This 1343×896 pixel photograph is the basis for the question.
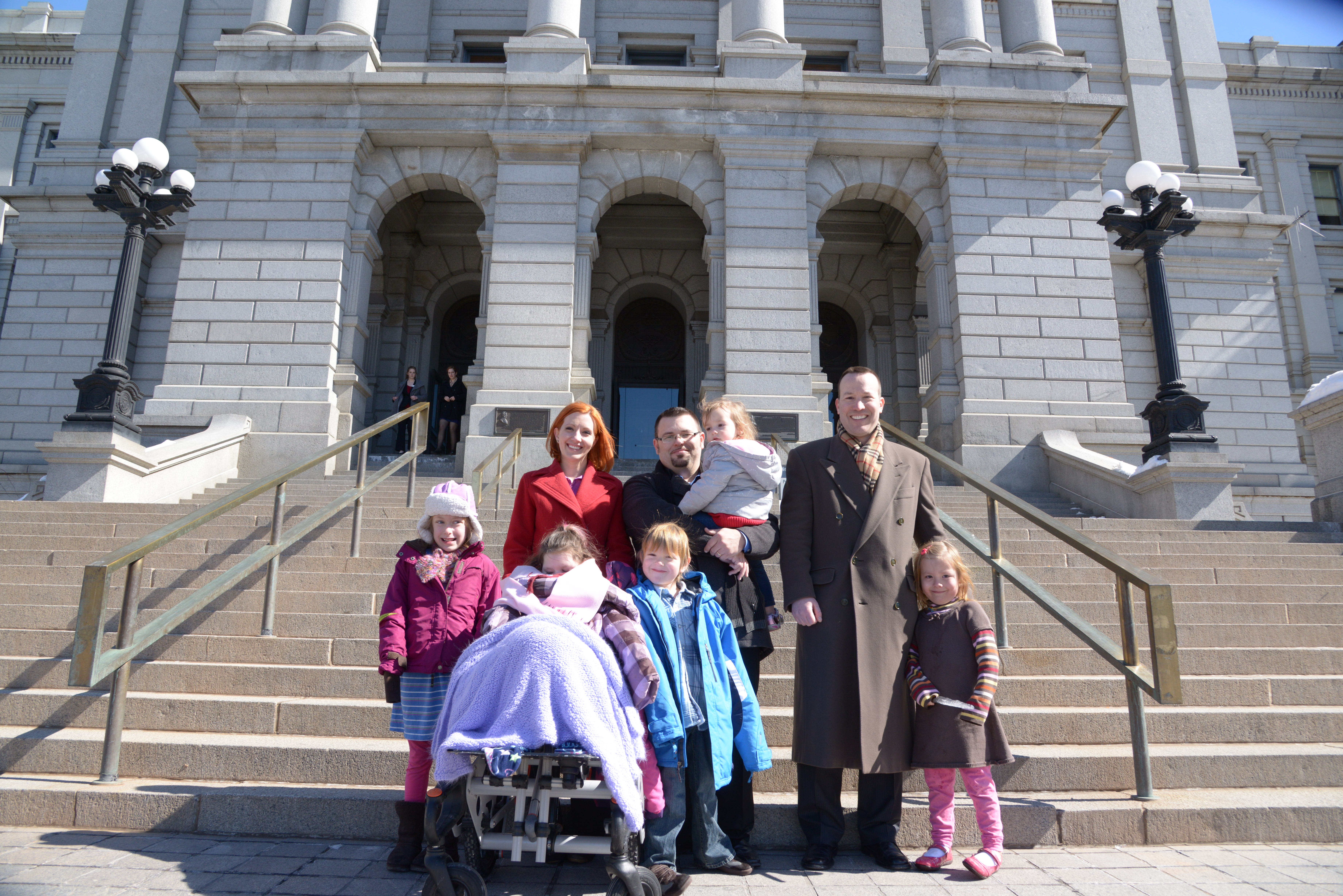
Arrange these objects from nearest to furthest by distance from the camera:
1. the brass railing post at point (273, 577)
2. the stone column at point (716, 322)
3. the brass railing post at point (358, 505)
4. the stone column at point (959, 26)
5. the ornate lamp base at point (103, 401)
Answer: the brass railing post at point (273, 577) → the brass railing post at point (358, 505) → the ornate lamp base at point (103, 401) → the stone column at point (716, 322) → the stone column at point (959, 26)

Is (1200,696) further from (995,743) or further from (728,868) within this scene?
(728,868)

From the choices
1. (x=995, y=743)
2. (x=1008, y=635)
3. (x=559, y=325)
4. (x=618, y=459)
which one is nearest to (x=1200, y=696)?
(x=1008, y=635)

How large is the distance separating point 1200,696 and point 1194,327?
14.2 metres

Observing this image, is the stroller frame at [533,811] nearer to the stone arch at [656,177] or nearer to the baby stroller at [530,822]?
the baby stroller at [530,822]

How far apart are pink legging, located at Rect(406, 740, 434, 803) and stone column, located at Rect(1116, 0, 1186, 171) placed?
19567mm

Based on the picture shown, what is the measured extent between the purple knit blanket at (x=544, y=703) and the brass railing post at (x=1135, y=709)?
2550 mm

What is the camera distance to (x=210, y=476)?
11.1 meters

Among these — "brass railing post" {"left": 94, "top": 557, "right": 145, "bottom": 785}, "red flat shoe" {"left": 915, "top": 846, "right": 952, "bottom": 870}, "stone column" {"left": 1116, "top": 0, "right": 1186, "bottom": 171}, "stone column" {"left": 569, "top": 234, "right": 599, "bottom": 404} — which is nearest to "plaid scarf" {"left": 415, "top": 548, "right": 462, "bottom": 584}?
"brass railing post" {"left": 94, "top": 557, "right": 145, "bottom": 785}

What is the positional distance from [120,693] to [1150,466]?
412 inches

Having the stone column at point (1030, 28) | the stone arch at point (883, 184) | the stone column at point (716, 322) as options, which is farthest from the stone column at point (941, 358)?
the stone column at point (1030, 28)

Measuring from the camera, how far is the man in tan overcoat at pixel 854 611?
11.5 feet

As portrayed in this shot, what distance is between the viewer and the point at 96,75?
18.4 meters

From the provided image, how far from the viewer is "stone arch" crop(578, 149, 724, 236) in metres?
13.4

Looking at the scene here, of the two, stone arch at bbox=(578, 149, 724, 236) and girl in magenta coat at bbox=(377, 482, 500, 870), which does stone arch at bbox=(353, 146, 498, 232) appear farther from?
girl in magenta coat at bbox=(377, 482, 500, 870)
